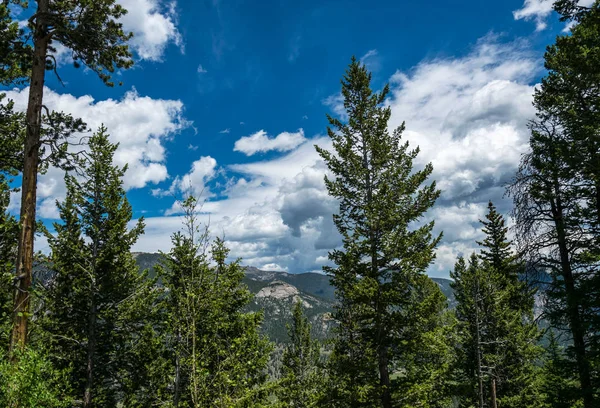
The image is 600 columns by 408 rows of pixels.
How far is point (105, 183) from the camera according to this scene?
55.4 ft

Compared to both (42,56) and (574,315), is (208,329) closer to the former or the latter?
(42,56)

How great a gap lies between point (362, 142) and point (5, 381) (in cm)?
1360

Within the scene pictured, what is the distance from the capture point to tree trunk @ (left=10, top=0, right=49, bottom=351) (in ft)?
24.3

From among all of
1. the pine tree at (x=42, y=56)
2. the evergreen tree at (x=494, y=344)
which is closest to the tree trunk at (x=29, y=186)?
the pine tree at (x=42, y=56)

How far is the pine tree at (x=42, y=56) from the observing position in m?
7.56

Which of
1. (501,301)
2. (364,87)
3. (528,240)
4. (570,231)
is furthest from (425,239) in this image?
(501,301)

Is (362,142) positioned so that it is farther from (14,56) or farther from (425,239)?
(14,56)

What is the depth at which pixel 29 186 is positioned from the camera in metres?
7.88

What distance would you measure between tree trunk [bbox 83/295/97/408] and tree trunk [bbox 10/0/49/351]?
856 centimetres

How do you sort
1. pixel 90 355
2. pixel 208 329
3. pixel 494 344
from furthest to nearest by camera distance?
1. pixel 494 344
2. pixel 90 355
3. pixel 208 329

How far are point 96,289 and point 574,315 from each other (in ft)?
66.3

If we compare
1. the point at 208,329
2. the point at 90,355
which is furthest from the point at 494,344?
the point at 90,355

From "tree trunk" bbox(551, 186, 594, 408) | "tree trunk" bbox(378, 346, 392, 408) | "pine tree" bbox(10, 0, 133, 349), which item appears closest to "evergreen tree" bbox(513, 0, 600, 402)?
"tree trunk" bbox(551, 186, 594, 408)

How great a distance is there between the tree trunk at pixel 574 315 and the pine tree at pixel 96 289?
1818 cm
